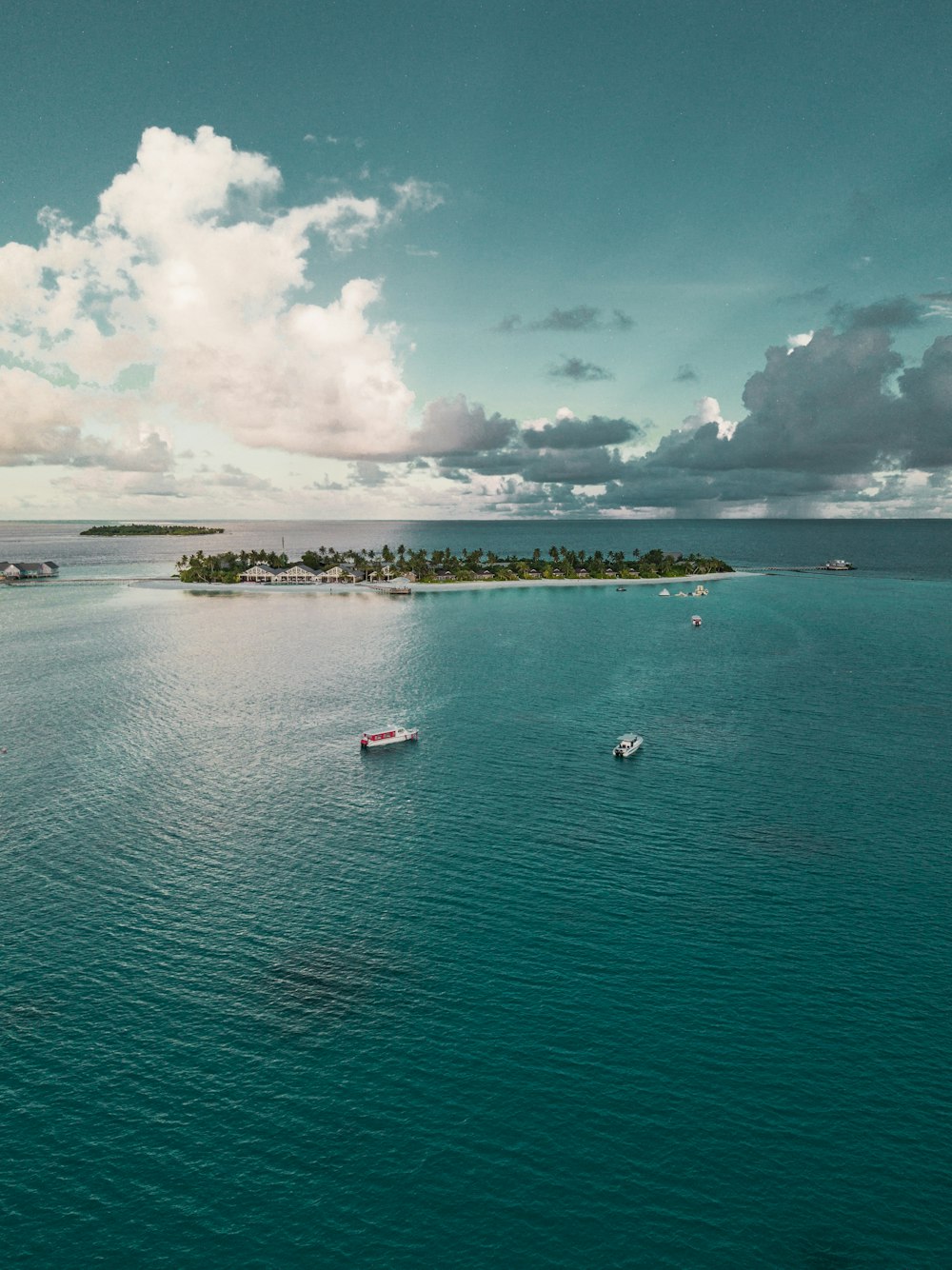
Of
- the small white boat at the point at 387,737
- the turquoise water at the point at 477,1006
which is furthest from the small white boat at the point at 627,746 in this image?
the small white boat at the point at 387,737

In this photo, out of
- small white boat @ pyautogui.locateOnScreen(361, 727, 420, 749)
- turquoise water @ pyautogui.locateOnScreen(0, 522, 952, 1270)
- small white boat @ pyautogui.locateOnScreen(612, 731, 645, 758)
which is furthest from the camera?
→ small white boat @ pyautogui.locateOnScreen(361, 727, 420, 749)

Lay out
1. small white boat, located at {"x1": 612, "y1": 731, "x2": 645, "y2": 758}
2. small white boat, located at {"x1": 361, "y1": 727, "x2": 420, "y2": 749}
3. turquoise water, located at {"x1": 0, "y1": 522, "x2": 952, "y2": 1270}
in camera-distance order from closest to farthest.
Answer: turquoise water, located at {"x1": 0, "y1": 522, "x2": 952, "y2": 1270}, small white boat, located at {"x1": 612, "y1": 731, "x2": 645, "y2": 758}, small white boat, located at {"x1": 361, "y1": 727, "x2": 420, "y2": 749}

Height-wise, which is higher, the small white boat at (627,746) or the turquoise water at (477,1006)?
the small white boat at (627,746)

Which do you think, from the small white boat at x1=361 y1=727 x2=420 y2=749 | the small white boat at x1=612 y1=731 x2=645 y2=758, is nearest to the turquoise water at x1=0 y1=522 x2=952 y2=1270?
the small white boat at x1=612 y1=731 x2=645 y2=758

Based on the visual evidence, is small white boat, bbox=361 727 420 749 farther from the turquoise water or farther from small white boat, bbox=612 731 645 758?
small white boat, bbox=612 731 645 758

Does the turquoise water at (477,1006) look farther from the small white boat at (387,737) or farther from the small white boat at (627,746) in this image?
the small white boat at (387,737)

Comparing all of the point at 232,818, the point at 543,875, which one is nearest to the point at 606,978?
the point at 543,875

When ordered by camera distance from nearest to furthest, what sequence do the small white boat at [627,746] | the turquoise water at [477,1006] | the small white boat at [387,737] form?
1. the turquoise water at [477,1006]
2. the small white boat at [627,746]
3. the small white boat at [387,737]
